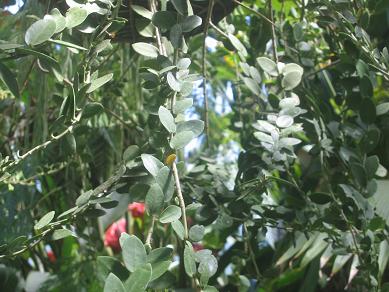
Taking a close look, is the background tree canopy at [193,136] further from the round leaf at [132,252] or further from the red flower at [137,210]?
the red flower at [137,210]

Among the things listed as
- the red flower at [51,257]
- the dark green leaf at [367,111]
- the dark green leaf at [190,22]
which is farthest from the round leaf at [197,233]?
the red flower at [51,257]

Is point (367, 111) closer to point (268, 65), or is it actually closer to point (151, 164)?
point (268, 65)

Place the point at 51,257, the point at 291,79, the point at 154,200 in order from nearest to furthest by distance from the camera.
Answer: the point at 154,200 < the point at 291,79 < the point at 51,257

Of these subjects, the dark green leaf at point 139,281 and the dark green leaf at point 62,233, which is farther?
the dark green leaf at point 62,233

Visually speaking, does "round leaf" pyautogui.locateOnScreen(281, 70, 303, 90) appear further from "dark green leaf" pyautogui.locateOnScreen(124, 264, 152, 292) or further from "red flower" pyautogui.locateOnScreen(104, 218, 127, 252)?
"red flower" pyautogui.locateOnScreen(104, 218, 127, 252)

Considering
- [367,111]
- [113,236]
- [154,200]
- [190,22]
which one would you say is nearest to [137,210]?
[113,236]

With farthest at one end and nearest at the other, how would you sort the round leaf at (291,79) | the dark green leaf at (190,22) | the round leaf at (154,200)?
the round leaf at (291,79)
the dark green leaf at (190,22)
the round leaf at (154,200)

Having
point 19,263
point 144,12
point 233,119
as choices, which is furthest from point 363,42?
point 19,263

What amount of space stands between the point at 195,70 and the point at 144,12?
550 mm

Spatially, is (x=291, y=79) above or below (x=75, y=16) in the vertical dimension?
below

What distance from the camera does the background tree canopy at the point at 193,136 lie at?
1.72 feet

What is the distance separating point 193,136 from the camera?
0.55 metres

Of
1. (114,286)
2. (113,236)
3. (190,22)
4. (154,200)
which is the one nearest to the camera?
(114,286)

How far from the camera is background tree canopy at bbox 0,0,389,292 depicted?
52 centimetres
